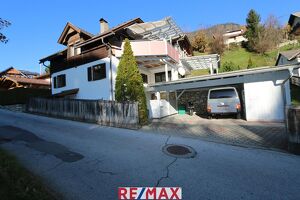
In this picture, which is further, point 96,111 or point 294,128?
point 96,111

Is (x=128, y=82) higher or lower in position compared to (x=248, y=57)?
lower

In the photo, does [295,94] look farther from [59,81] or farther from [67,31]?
[59,81]

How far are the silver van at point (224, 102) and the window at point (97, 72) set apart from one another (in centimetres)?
936

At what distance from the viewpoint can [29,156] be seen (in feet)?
→ 23.0

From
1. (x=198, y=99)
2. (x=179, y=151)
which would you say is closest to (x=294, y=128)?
(x=179, y=151)

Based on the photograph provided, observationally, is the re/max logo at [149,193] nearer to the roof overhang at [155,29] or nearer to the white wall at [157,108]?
the white wall at [157,108]

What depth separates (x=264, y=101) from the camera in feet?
41.0

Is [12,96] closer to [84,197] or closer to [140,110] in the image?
[140,110]

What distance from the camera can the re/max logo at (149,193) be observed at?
4405mm

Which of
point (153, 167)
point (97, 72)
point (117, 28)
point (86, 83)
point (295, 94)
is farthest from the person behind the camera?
point (86, 83)

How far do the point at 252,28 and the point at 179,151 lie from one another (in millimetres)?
48281

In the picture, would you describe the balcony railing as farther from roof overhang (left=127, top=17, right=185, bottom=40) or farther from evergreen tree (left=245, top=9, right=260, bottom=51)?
evergreen tree (left=245, top=9, right=260, bottom=51)

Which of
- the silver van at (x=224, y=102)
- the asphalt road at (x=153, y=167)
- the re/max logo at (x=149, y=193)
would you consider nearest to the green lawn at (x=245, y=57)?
the silver van at (x=224, y=102)

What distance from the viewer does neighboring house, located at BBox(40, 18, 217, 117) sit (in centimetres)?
1758
